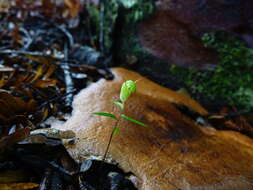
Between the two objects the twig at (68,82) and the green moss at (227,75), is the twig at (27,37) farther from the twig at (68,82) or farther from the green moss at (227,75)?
the green moss at (227,75)

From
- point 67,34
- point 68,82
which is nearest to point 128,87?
point 68,82

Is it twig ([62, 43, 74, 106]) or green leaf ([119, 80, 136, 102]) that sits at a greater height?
green leaf ([119, 80, 136, 102])

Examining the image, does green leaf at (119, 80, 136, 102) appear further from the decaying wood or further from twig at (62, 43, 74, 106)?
twig at (62, 43, 74, 106)

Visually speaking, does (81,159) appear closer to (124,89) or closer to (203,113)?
(124,89)

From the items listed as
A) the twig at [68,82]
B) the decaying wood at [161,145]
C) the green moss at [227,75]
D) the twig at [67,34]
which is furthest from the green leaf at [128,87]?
the twig at [67,34]

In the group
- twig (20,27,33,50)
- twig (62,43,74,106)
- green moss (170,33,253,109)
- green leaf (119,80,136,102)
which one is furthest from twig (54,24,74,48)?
green leaf (119,80,136,102)

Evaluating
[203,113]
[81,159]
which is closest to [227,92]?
[203,113]

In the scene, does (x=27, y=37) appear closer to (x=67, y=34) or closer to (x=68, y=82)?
(x=67, y=34)
